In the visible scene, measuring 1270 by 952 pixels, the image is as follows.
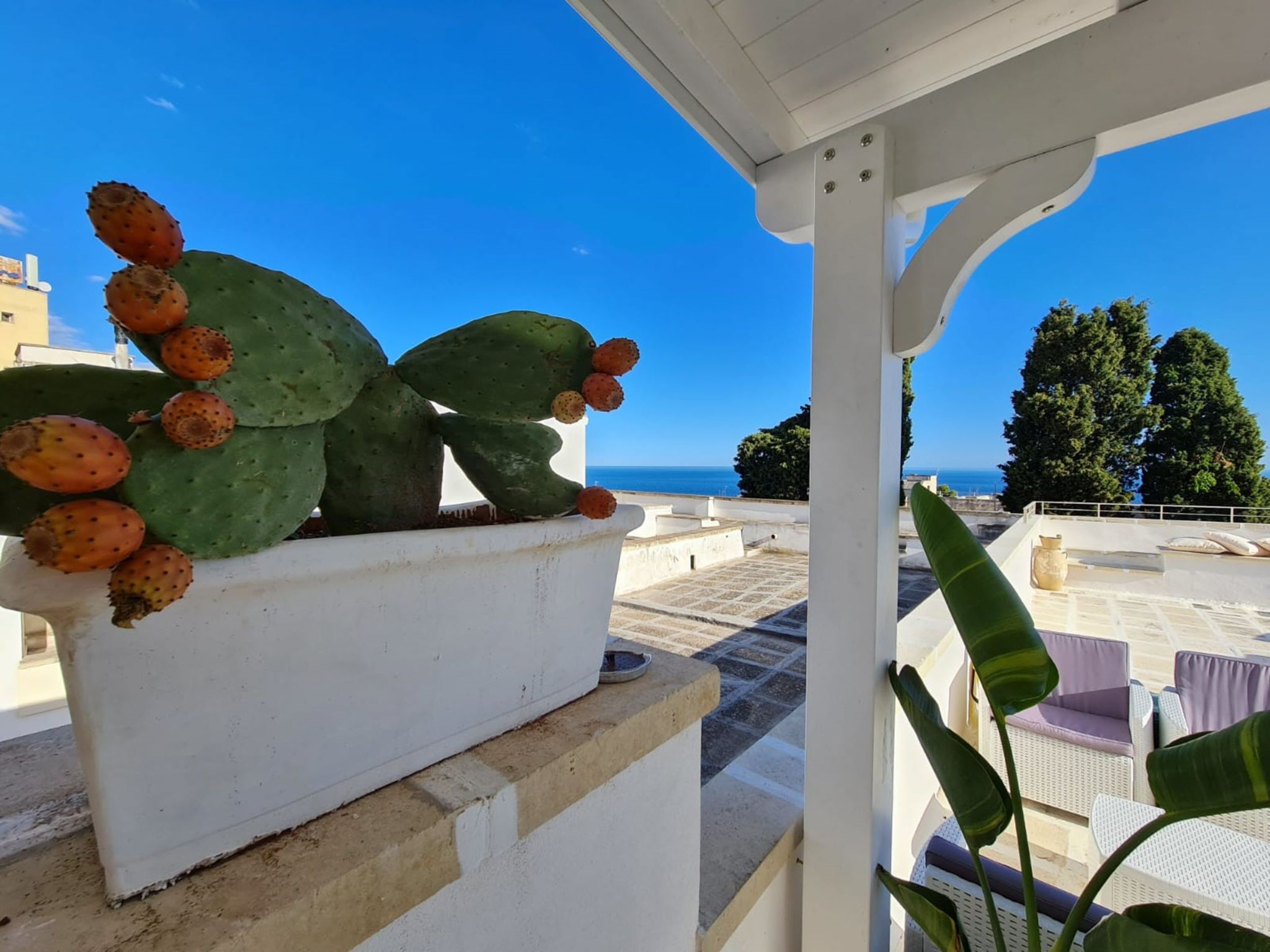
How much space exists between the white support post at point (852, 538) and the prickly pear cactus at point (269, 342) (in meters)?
0.87

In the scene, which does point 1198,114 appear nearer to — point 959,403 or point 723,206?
point 723,206

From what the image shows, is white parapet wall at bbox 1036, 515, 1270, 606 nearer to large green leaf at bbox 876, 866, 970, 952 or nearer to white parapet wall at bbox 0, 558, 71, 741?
large green leaf at bbox 876, 866, 970, 952

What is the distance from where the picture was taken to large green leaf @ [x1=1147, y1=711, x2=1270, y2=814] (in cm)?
62

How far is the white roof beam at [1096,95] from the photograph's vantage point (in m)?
0.71

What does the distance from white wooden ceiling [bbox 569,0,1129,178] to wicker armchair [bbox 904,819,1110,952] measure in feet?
5.70

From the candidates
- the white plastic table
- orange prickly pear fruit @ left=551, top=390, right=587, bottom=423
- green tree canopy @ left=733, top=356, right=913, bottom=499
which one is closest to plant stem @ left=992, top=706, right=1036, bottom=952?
the white plastic table

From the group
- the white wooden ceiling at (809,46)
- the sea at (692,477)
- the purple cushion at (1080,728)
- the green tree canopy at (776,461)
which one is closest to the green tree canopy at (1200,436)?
the green tree canopy at (776,461)

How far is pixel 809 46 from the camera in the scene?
938mm

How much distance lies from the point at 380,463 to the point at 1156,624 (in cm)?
703

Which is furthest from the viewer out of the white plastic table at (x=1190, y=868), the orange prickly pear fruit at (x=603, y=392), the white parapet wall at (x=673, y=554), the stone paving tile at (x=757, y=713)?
the white parapet wall at (x=673, y=554)

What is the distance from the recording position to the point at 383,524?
545mm

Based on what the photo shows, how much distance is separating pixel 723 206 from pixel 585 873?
8905mm

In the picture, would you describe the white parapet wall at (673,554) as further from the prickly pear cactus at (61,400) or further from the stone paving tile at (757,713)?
the prickly pear cactus at (61,400)

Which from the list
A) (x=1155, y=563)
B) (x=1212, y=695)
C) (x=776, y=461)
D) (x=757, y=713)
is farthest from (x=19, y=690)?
(x=776, y=461)
